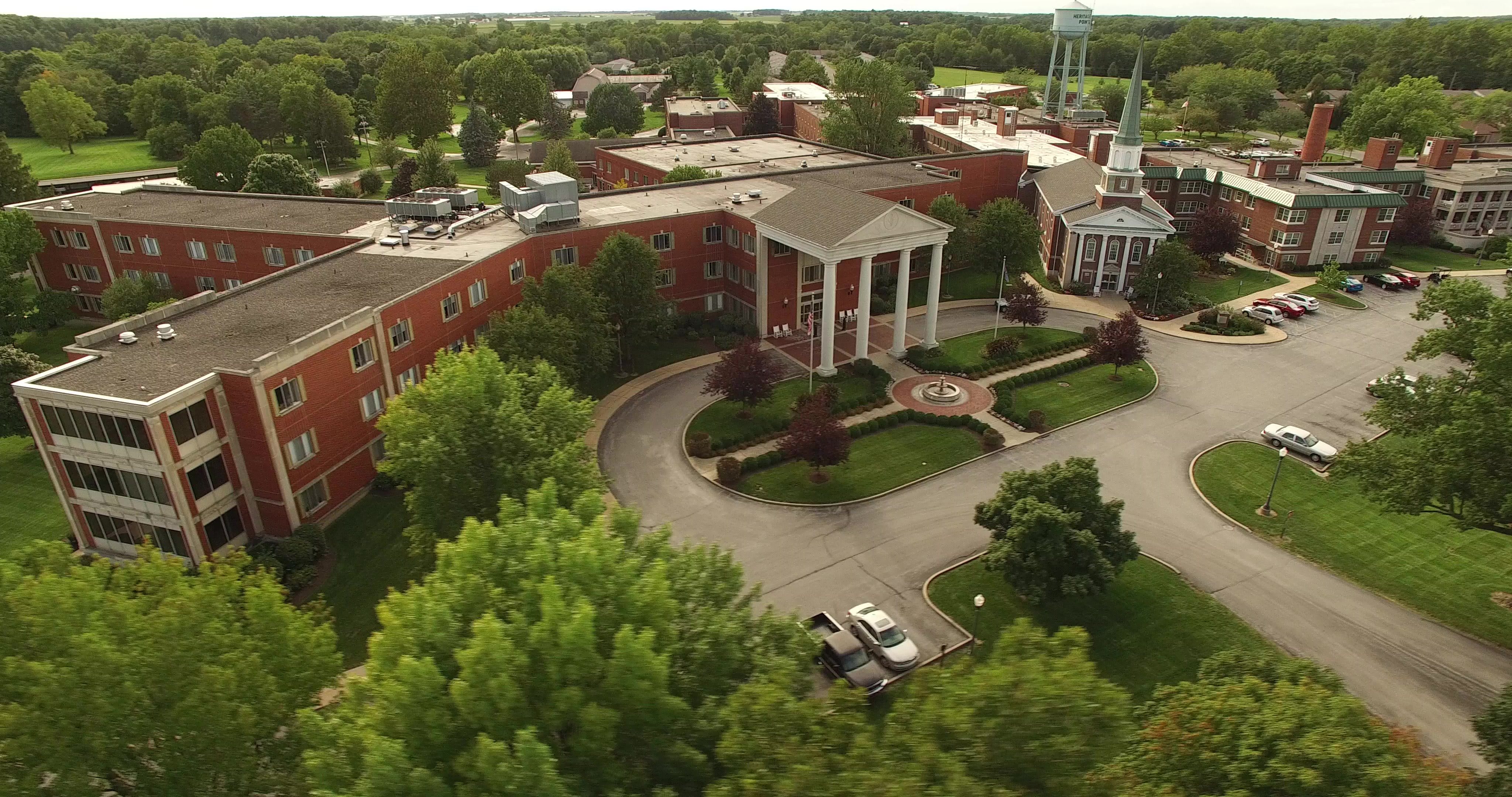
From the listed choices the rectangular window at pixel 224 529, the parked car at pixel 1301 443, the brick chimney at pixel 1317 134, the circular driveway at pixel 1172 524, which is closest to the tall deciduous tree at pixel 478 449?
the circular driveway at pixel 1172 524

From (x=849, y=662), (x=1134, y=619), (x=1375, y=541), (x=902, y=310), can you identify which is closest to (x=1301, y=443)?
(x=1375, y=541)

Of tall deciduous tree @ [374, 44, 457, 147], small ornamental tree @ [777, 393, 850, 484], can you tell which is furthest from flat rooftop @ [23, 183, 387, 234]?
tall deciduous tree @ [374, 44, 457, 147]

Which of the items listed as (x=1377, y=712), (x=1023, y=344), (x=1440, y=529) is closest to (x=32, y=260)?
(x=1023, y=344)

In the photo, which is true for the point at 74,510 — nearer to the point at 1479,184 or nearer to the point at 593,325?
the point at 593,325

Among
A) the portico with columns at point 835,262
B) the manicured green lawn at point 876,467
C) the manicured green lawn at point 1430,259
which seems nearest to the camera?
the manicured green lawn at point 876,467

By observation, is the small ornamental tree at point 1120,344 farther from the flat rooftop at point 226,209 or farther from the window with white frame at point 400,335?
the flat rooftop at point 226,209
